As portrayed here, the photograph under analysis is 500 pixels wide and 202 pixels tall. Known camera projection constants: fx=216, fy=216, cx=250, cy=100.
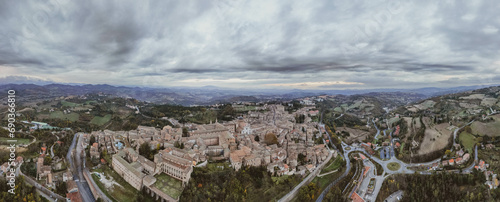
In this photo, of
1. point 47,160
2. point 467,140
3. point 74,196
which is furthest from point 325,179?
point 47,160

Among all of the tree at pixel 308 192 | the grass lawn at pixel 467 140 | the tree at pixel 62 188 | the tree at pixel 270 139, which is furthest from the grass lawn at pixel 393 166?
the tree at pixel 62 188

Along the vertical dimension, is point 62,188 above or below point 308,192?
above

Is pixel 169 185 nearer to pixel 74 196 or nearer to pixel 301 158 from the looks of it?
pixel 74 196

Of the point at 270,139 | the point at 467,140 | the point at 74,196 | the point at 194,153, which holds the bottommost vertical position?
the point at 74,196

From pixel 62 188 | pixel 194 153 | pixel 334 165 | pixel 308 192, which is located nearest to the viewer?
pixel 62 188

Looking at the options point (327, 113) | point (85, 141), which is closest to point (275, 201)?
point (85, 141)

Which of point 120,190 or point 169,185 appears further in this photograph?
point 120,190

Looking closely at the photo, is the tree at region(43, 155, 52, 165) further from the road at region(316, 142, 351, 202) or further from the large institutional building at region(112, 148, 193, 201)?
the road at region(316, 142, 351, 202)

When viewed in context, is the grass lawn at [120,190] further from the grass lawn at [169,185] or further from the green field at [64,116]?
the green field at [64,116]
